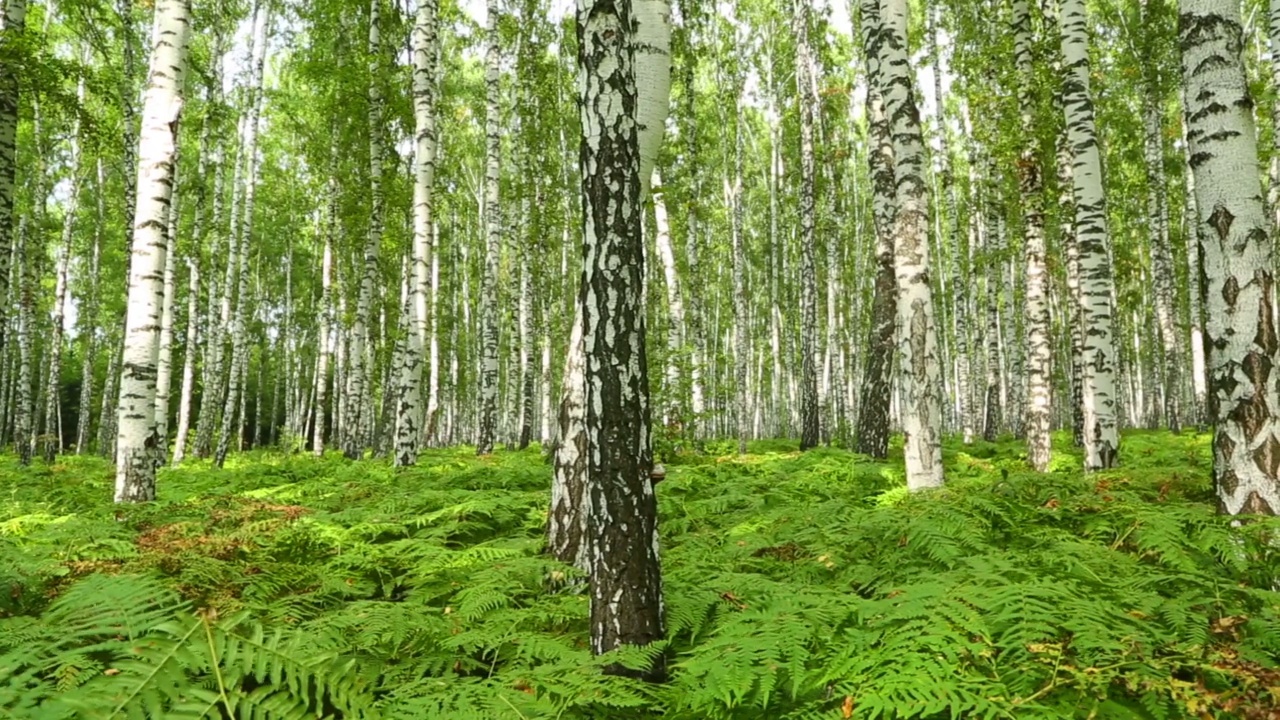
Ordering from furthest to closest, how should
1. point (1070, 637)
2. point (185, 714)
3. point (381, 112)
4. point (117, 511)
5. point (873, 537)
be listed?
point (381, 112), point (117, 511), point (873, 537), point (1070, 637), point (185, 714)

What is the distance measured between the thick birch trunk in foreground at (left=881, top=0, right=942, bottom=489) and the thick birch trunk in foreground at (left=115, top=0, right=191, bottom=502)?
6.74 metres

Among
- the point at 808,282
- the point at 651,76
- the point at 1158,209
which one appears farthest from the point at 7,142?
the point at 1158,209

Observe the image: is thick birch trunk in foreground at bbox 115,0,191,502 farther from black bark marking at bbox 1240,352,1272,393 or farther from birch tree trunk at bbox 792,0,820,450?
birch tree trunk at bbox 792,0,820,450

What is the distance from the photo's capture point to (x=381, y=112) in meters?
14.4

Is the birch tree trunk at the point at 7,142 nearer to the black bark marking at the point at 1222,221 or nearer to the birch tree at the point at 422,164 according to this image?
the birch tree at the point at 422,164

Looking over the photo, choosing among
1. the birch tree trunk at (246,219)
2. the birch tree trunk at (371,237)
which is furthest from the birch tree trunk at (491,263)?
the birch tree trunk at (246,219)

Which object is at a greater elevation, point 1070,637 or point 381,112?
point 381,112

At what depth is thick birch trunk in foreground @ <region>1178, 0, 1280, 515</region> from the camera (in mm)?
3850

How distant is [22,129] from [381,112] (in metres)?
13.8

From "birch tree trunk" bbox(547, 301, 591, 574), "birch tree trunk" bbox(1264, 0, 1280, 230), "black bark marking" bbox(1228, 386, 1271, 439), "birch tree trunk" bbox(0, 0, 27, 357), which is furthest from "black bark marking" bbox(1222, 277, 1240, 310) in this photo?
"birch tree trunk" bbox(0, 0, 27, 357)

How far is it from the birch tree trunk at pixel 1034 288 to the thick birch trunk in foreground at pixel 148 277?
10132 mm

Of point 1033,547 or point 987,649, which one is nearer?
point 987,649

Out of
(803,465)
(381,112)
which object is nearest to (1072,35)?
(803,465)

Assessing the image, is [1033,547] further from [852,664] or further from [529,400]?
[529,400]
